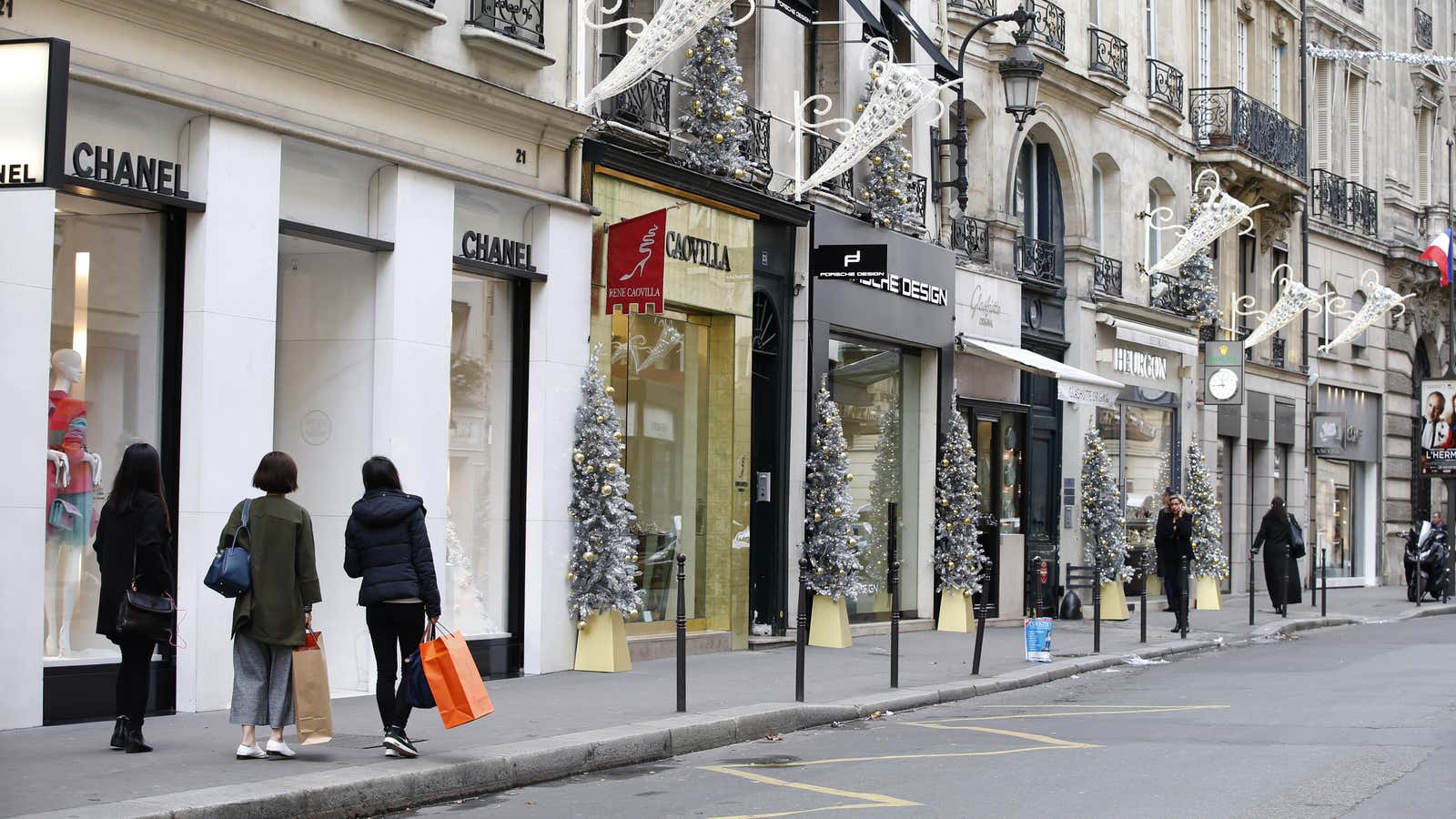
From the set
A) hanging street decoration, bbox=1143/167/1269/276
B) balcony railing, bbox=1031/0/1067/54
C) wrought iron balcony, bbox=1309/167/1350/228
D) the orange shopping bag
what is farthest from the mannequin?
wrought iron balcony, bbox=1309/167/1350/228

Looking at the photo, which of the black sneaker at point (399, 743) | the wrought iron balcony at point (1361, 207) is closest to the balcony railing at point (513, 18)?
the black sneaker at point (399, 743)

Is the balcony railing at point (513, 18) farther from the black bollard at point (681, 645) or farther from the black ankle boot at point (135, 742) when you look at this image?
the black ankle boot at point (135, 742)

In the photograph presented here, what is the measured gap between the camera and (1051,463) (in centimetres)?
2631

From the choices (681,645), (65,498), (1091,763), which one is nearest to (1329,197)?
(681,645)

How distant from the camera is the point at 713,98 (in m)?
17.5

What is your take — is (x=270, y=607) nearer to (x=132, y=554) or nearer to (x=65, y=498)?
(x=132, y=554)

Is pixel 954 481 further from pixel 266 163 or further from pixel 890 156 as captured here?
pixel 266 163

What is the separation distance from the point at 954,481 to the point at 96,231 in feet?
43.4

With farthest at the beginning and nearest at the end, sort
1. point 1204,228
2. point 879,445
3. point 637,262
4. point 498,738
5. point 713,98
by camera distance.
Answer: point 1204,228, point 879,445, point 713,98, point 637,262, point 498,738

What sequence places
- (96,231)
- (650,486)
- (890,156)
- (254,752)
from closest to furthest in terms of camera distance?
1. (254,752)
2. (96,231)
3. (650,486)
4. (890,156)

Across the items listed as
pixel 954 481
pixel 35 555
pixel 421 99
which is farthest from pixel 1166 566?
pixel 35 555

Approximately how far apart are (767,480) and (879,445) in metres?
3.57

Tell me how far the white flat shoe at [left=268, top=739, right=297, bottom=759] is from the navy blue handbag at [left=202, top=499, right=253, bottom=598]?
0.83 metres

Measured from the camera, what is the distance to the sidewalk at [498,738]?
8.38 meters
